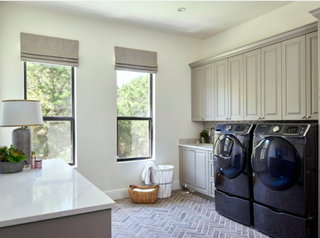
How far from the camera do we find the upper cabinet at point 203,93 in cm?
423

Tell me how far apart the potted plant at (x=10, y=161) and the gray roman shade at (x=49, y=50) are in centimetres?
177

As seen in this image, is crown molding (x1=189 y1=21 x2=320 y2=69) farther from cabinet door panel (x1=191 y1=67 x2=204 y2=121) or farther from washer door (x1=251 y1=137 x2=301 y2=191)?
washer door (x1=251 y1=137 x2=301 y2=191)

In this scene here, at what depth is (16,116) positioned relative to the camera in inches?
88.4

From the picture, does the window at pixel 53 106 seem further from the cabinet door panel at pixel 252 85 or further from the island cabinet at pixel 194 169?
the cabinet door panel at pixel 252 85

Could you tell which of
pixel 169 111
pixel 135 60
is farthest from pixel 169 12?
pixel 169 111

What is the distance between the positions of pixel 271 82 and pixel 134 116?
2196 mm

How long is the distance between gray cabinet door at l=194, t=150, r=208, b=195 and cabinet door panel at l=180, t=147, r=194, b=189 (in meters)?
0.12

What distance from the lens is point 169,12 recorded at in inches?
142

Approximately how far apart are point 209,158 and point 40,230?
9.83 ft

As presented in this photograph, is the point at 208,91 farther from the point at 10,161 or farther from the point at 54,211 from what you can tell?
the point at 54,211

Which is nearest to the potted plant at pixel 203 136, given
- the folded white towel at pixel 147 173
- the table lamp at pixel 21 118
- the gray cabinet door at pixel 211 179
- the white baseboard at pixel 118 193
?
the gray cabinet door at pixel 211 179

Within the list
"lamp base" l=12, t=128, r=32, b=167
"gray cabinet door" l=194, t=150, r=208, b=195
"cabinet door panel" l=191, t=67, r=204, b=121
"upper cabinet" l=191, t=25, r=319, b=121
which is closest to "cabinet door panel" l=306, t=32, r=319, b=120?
"upper cabinet" l=191, t=25, r=319, b=121

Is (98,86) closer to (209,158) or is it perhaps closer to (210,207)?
(209,158)

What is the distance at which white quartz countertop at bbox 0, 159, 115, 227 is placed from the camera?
112cm
